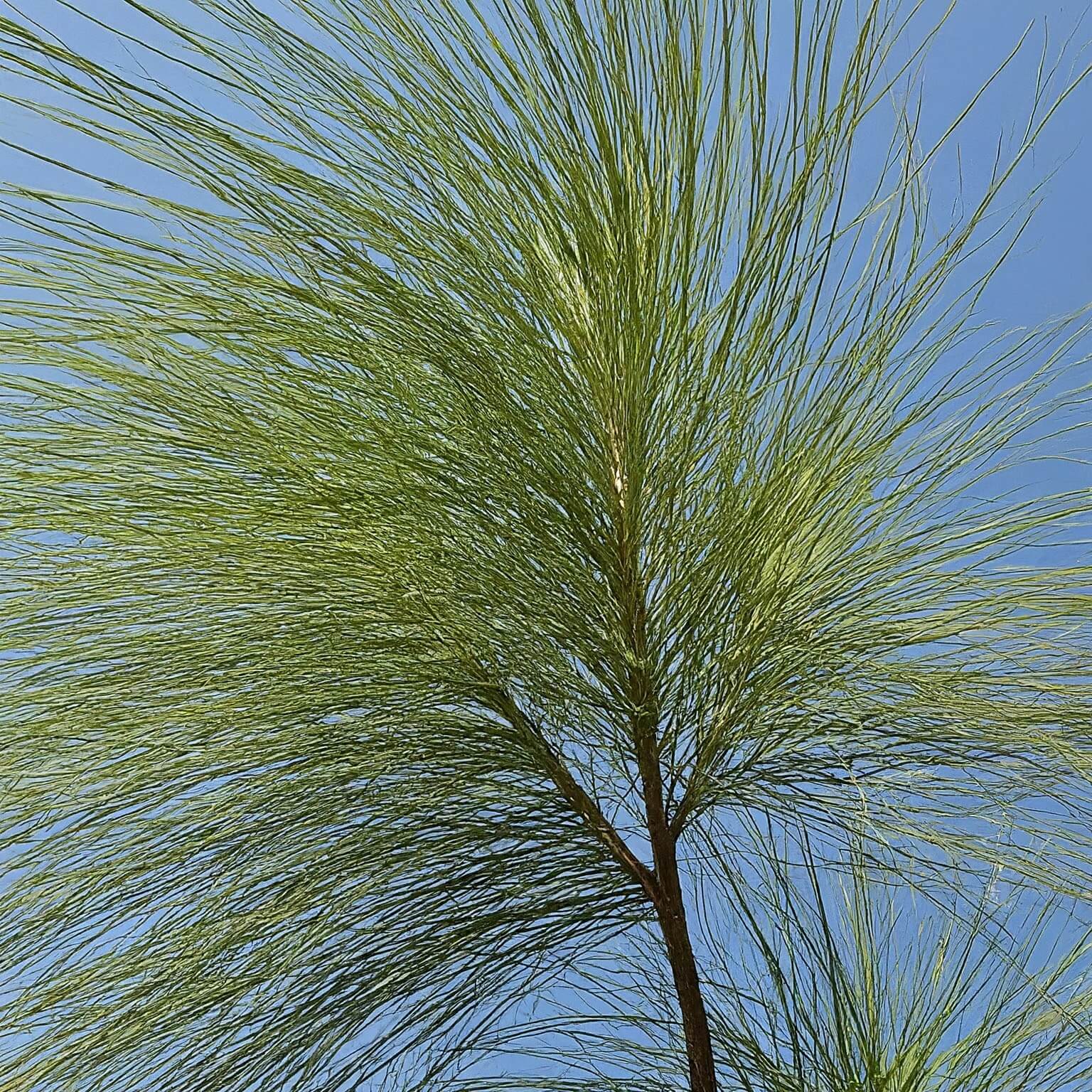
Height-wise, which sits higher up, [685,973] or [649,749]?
[649,749]

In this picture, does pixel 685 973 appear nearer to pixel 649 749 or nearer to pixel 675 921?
pixel 675 921

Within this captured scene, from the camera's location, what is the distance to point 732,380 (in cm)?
91

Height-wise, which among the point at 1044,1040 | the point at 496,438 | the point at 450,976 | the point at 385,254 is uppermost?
the point at 385,254

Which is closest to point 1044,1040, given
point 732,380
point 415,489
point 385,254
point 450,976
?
point 450,976

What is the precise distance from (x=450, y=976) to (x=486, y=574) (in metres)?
0.31

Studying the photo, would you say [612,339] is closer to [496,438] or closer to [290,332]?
[496,438]

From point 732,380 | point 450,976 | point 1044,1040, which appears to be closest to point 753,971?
point 1044,1040

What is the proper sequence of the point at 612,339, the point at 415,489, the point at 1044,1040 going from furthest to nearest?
the point at 1044,1040
the point at 612,339
the point at 415,489

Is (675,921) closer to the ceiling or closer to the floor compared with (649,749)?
closer to the floor

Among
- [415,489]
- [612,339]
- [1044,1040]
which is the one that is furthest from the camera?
[1044,1040]

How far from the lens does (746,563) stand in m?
0.90

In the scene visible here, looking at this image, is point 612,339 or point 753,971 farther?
point 753,971

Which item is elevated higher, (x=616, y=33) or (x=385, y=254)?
(x=616, y=33)

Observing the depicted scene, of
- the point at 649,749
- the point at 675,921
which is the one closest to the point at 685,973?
the point at 675,921
